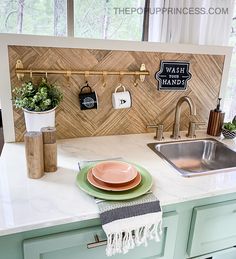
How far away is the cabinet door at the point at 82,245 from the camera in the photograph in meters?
0.75

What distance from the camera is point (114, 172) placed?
978mm

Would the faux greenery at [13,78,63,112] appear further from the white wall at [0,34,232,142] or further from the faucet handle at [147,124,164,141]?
the faucet handle at [147,124,164,141]

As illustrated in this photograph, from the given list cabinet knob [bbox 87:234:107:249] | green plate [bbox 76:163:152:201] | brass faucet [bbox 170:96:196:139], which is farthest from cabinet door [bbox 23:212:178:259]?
brass faucet [bbox 170:96:196:139]

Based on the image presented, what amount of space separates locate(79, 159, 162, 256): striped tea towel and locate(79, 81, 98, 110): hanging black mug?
60 cm

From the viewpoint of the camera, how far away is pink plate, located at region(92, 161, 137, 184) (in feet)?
2.98

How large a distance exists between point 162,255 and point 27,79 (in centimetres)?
101

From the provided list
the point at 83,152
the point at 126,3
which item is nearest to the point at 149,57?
the point at 126,3

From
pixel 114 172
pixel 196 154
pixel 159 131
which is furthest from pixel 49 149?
pixel 196 154

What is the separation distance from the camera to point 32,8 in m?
1.36

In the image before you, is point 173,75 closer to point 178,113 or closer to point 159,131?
point 178,113

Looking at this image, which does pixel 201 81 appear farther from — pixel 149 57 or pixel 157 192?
pixel 157 192

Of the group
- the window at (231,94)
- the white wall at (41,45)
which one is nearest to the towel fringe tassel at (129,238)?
the white wall at (41,45)

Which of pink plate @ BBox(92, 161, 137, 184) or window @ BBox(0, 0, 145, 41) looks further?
window @ BBox(0, 0, 145, 41)

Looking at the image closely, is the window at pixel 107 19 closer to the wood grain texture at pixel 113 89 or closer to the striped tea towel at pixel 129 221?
the wood grain texture at pixel 113 89
